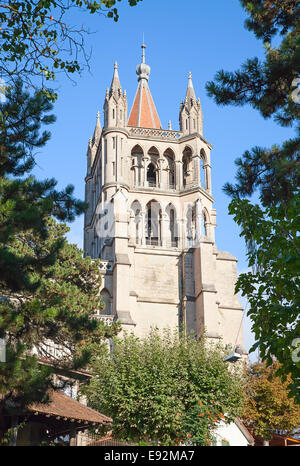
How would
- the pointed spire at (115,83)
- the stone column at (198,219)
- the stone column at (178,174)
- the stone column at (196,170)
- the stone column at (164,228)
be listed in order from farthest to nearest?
1. the pointed spire at (115,83)
2. the stone column at (178,174)
3. the stone column at (196,170)
4. the stone column at (164,228)
5. the stone column at (198,219)

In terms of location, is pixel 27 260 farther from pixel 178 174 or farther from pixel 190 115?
pixel 190 115

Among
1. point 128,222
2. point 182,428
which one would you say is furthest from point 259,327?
point 128,222

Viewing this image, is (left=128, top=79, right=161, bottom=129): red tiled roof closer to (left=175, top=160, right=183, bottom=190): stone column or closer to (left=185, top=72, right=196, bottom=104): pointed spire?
(left=185, top=72, right=196, bottom=104): pointed spire

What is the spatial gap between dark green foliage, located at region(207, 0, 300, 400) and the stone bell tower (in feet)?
73.9

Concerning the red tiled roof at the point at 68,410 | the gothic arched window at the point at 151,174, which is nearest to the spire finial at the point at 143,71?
the gothic arched window at the point at 151,174

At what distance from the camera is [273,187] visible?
1163cm

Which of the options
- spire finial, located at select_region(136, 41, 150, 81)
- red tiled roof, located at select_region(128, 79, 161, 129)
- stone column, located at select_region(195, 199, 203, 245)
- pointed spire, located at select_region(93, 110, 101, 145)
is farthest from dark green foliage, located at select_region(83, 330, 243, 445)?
spire finial, located at select_region(136, 41, 150, 81)

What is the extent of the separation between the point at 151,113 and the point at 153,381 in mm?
31573

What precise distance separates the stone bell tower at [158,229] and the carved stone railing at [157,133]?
0.07 metres

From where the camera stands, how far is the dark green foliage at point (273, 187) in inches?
378

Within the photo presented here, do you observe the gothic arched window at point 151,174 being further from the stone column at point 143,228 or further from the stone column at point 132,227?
the stone column at point 132,227

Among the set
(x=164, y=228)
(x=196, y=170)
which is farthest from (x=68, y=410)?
(x=196, y=170)

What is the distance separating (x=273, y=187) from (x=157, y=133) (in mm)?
33695

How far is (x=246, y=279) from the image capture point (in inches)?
431
